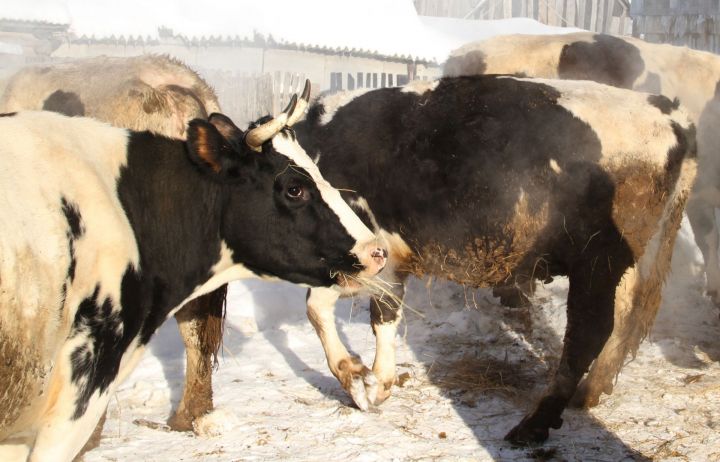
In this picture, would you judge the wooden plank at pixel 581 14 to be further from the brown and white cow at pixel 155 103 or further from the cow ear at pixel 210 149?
the cow ear at pixel 210 149

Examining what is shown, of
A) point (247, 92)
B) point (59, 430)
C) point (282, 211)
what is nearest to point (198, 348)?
point (282, 211)

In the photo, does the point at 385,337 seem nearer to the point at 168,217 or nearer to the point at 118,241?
the point at 168,217

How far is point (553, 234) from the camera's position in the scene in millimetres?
4992

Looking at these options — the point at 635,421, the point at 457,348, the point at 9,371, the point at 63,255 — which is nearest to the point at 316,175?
the point at 63,255

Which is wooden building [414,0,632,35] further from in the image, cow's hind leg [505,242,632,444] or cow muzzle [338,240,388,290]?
cow muzzle [338,240,388,290]

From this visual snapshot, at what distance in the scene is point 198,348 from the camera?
498 centimetres

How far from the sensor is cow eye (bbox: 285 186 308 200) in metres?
3.70

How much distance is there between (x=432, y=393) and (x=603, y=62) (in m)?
3.83

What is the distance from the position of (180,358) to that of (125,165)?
10.3 feet

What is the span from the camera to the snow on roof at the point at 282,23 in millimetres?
13688

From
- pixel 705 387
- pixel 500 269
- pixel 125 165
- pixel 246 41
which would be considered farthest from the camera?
pixel 246 41

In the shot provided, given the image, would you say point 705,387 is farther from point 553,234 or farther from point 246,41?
point 246,41

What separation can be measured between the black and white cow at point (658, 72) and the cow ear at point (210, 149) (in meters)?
4.82

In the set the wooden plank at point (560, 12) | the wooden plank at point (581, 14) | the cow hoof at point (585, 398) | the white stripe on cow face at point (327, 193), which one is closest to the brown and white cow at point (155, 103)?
the white stripe on cow face at point (327, 193)
